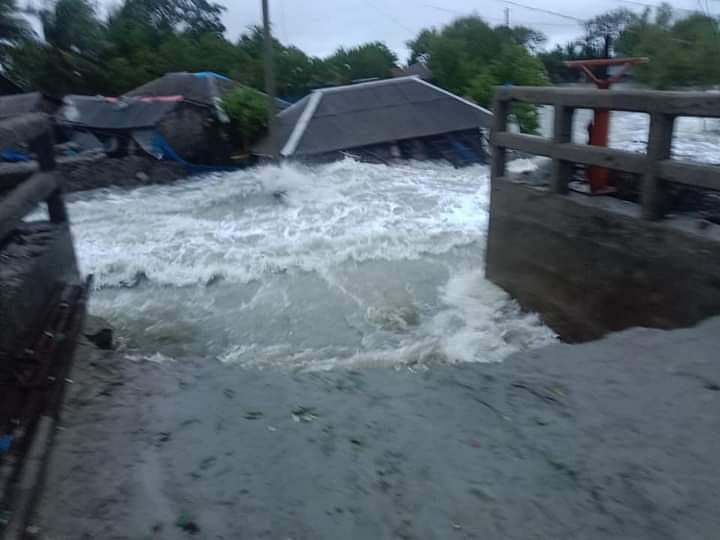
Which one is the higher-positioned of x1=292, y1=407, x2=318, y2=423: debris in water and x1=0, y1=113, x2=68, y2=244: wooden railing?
x1=0, y1=113, x2=68, y2=244: wooden railing

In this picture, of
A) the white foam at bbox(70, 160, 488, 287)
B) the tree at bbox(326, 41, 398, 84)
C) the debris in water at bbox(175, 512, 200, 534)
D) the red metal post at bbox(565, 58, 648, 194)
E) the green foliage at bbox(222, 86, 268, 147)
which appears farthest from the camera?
the tree at bbox(326, 41, 398, 84)

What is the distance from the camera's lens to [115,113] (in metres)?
19.7

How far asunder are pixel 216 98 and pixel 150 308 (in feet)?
43.1

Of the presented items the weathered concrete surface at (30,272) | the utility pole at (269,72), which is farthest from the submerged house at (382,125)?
the weathered concrete surface at (30,272)

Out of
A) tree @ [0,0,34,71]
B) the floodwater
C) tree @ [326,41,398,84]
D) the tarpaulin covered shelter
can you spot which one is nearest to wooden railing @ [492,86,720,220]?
the floodwater

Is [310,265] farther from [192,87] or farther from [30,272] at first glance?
[192,87]

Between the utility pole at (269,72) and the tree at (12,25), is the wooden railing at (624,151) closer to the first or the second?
the utility pole at (269,72)

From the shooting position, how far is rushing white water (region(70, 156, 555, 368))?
7.11 meters

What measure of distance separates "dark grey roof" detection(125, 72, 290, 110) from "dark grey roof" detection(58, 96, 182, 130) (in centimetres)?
145

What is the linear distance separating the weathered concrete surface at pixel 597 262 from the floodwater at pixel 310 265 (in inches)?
14.4

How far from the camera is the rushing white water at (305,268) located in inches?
280

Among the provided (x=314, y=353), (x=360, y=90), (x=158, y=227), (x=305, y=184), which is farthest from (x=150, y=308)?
(x=360, y=90)

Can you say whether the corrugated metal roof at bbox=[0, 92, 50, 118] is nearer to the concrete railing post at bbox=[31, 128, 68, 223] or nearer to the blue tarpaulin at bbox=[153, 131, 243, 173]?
the blue tarpaulin at bbox=[153, 131, 243, 173]

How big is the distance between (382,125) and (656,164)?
14.8 metres
